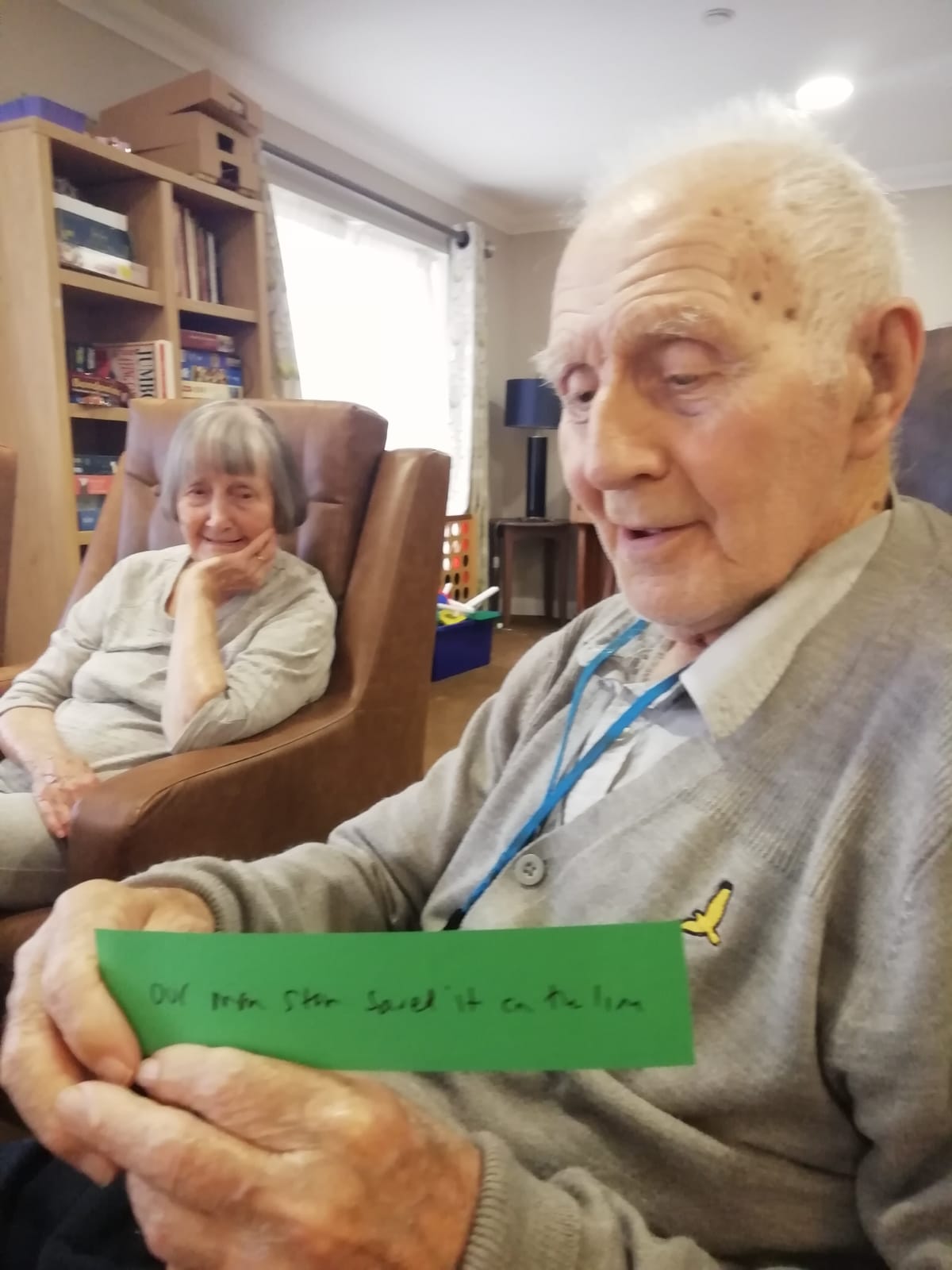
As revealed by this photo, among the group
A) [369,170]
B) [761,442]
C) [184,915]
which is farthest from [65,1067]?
[369,170]

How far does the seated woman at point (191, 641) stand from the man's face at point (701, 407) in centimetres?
82

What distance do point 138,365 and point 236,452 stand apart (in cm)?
152

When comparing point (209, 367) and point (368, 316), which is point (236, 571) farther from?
point (368, 316)

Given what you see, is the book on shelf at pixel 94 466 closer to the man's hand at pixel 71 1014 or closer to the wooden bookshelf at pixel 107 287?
the wooden bookshelf at pixel 107 287

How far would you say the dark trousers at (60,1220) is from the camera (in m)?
0.59

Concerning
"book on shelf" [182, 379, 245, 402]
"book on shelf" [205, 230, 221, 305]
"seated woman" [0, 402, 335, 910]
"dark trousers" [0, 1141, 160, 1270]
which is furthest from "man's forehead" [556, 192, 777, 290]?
"book on shelf" [205, 230, 221, 305]

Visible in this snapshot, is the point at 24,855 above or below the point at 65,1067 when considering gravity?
below

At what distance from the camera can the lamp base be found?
5.30 m

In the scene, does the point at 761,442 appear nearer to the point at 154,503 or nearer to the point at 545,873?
the point at 545,873

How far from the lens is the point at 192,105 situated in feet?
8.93

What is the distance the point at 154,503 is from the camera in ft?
5.83

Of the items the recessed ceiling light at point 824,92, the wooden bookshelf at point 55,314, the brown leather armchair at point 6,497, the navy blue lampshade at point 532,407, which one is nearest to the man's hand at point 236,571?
the brown leather armchair at point 6,497

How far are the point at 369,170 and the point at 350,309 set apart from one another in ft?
2.28

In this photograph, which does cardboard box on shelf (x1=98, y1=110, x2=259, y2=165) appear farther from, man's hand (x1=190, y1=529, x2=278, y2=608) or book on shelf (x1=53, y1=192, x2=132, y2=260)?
man's hand (x1=190, y1=529, x2=278, y2=608)
